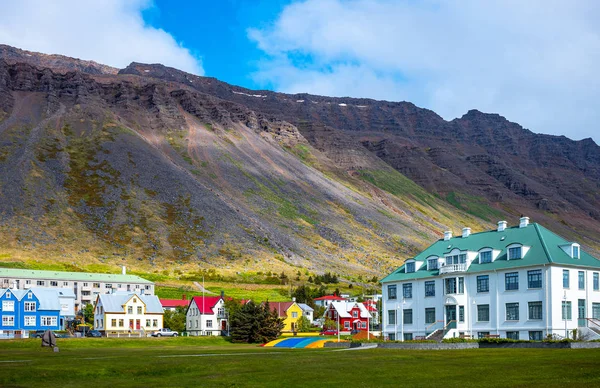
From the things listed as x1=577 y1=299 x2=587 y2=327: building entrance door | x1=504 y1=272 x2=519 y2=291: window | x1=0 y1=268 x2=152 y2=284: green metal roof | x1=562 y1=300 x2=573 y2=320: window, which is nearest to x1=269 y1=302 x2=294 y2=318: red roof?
x1=0 y1=268 x2=152 y2=284: green metal roof

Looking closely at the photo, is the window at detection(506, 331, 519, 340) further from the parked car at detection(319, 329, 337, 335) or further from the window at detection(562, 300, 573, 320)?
the parked car at detection(319, 329, 337, 335)

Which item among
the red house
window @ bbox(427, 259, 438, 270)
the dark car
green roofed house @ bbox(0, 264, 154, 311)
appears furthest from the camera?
green roofed house @ bbox(0, 264, 154, 311)

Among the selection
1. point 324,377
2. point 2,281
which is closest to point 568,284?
point 324,377

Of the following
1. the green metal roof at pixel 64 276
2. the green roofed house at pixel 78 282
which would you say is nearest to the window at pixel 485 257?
the green roofed house at pixel 78 282

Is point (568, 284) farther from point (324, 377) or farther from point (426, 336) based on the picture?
point (324, 377)

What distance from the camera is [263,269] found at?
18438cm

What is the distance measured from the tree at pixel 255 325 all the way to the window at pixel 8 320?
38.2 meters

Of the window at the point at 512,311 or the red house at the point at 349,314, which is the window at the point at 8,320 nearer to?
the red house at the point at 349,314

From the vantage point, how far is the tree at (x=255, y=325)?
8419 centimetres

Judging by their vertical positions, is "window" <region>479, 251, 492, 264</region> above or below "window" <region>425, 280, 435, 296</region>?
above

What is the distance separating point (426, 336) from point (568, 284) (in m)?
15.4

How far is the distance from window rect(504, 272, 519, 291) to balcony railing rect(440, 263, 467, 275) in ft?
16.4

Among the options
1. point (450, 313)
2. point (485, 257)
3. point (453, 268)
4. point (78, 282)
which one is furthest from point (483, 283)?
point (78, 282)

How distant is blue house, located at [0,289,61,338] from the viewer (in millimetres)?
101625
